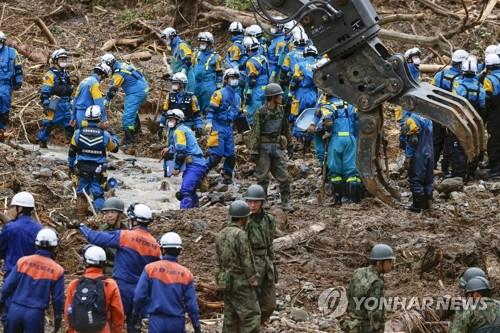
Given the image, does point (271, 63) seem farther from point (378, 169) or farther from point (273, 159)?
point (378, 169)

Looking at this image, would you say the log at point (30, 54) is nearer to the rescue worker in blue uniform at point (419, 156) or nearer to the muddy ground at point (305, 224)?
the muddy ground at point (305, 224)

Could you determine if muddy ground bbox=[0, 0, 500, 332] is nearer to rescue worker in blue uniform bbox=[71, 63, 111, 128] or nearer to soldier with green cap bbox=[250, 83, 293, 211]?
soldier with green cap bbox=[250, 83, 293, 211]

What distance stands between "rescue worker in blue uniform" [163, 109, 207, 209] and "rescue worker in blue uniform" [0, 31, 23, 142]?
436 centimetres

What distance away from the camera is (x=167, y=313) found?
11109mm

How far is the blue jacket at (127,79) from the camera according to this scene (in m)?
21.9

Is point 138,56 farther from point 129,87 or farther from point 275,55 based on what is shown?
point 275,55

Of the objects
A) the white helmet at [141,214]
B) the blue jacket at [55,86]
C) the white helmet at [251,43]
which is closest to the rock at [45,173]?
the blue jacket at [55,86]

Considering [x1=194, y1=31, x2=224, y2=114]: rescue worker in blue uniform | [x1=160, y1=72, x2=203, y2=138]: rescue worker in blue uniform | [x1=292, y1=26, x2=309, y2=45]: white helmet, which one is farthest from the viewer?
[x1=194, y1=31, x2=224, y2=114]: rescue worker in blue uniform

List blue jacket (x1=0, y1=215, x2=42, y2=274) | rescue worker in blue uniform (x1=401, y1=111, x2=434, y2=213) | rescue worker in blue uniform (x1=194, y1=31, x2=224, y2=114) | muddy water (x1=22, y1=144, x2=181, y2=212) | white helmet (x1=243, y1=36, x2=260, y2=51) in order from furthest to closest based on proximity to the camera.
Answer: rescue worker in blue uniform (x1=194, y1=31, x2=224, y2=114)
white helmet (x1=243, y1=36, x2=260, y2=51)
muddy water (x1=22, y1=144, x2=181, y2=212)
rescue worker in blue uniform (x1=401, y1=111, x2=434, y2=213)
blue jacket (x1=0, y1=215, x2=42, y2=274)

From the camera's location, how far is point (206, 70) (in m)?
22.9

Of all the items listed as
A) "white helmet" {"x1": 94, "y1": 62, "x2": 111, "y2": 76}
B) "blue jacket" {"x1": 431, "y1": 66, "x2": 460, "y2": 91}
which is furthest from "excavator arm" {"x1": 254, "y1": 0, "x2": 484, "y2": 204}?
"white helmet" {"x1": 94, "y1": 62, "x2": 111, "y2": 76}

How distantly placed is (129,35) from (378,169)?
777 inches

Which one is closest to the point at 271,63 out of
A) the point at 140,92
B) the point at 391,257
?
the point at 140,92

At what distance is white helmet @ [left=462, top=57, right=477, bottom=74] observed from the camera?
1788 cm
